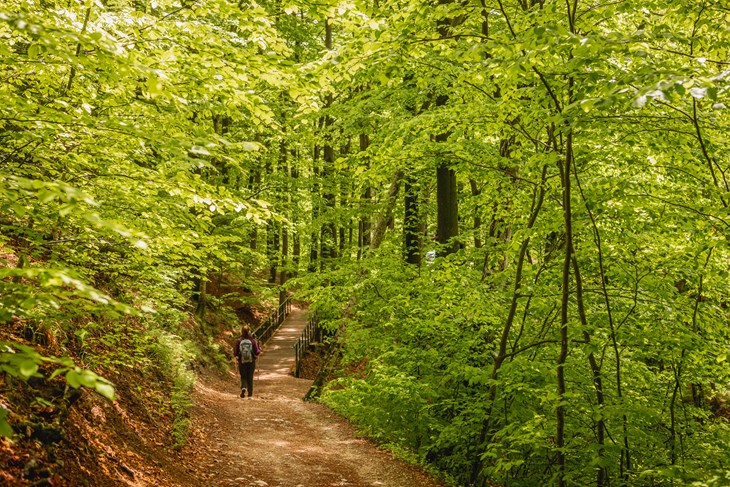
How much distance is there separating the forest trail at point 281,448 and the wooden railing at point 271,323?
27.1 ft

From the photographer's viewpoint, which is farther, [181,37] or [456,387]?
[456,387]

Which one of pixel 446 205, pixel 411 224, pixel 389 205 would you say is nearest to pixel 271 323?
pixel 389 205

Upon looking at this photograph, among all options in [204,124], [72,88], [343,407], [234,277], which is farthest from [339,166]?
[234,277]

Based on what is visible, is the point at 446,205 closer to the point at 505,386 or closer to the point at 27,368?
the point at 505,386

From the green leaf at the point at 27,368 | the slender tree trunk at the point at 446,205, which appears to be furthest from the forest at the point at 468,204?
the slender tree trunk at the point at 446,205

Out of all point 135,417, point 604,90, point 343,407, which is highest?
point 604,90

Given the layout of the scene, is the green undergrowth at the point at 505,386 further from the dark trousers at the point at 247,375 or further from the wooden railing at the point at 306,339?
the wooden railing at the point at 306,339

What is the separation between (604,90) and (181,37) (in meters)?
4.38

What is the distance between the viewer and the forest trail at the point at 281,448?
7375 millimetres

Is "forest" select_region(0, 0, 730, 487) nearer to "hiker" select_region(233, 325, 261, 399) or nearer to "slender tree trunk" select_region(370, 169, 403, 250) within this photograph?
"hiker" select_region(233, 325, 261, 399)

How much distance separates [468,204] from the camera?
8188mm

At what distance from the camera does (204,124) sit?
21.8 feet

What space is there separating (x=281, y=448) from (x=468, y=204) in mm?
5480

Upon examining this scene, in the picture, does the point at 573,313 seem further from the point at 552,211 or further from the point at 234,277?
the point at 234,277
